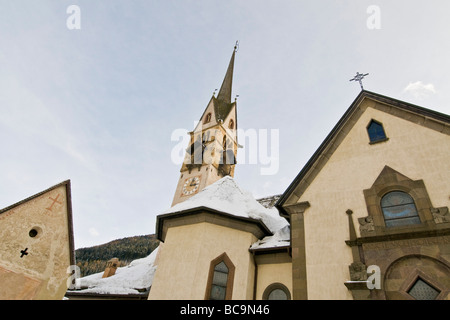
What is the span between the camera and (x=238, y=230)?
477 inches

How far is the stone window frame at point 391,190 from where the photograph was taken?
27.2 ft

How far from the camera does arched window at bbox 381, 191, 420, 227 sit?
861cm

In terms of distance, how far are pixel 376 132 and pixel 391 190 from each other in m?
2.68

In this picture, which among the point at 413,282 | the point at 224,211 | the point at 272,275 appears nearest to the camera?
the point at 413,282

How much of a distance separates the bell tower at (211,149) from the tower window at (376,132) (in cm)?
1831

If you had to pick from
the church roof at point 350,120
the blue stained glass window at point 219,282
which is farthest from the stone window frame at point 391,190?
the blue stained glass window at point 219,282

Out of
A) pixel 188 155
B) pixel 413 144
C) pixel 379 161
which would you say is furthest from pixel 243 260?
pixel 188 155

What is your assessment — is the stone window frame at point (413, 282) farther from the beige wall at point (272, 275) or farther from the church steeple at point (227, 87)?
the church steeple at point (227, 87)

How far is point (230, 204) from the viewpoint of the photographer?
510 inches

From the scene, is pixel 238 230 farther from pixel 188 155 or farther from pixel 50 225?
pixel 188 155

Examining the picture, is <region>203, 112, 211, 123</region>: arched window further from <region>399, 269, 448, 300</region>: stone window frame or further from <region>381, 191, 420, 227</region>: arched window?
<region>399, 269, 448, 300</region>: stone window frame

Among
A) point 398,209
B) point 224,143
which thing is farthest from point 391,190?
point 224,143

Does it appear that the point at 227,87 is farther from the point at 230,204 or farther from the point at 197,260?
the point at 197,260
